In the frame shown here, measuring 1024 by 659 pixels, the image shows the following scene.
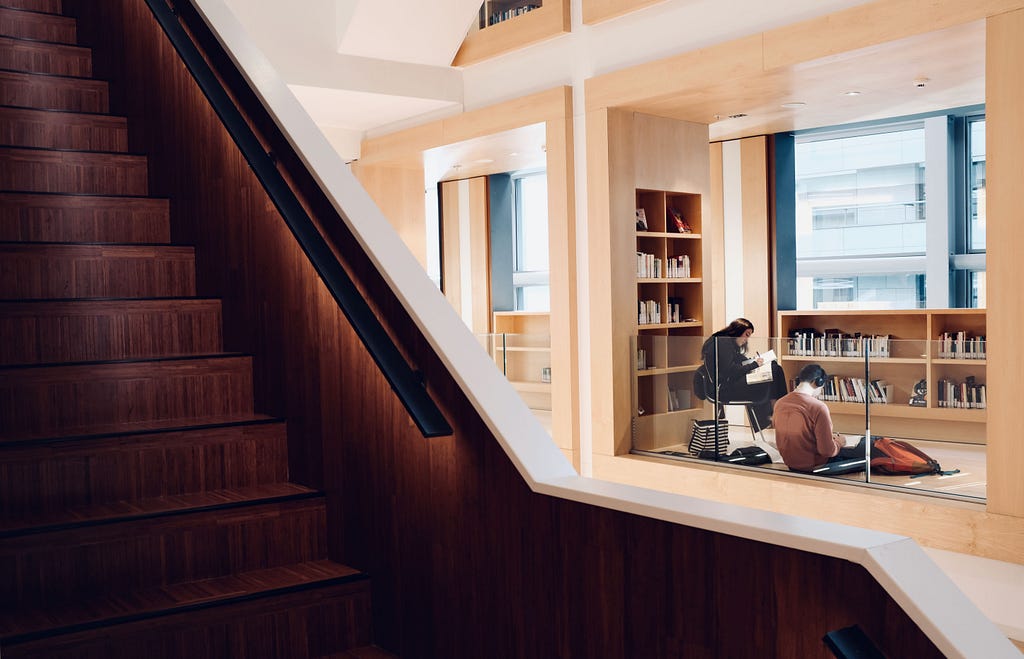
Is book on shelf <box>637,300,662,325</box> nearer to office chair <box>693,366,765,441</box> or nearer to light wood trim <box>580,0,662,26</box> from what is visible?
office chair <box>693,366,765,441</box>

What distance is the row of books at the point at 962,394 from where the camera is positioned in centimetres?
572

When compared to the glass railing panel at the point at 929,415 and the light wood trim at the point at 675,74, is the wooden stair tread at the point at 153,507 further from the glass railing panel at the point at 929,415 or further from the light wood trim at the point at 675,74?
the light wood trim at the point at 675,74

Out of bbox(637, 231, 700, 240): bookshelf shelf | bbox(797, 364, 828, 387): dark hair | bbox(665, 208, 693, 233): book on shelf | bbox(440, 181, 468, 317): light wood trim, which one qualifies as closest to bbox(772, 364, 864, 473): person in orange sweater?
bbox(797, 364, 828, 387): dark hair

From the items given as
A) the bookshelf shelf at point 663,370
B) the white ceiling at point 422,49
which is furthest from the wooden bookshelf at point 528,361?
the white ceiling at point 422,49

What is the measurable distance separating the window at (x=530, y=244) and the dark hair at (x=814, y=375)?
782cm

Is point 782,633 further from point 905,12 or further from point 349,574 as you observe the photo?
point 905,12

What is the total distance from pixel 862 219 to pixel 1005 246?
230 inches

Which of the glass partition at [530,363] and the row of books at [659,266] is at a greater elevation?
the row of books at [659,266]

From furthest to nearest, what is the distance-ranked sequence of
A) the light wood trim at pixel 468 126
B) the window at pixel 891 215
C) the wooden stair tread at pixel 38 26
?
the window at pixel 891 215, the light wood trim at pixel 468 126, the wooden stair tread at pixel 38 26

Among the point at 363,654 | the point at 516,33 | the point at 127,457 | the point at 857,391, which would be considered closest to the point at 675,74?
the point at 516,33

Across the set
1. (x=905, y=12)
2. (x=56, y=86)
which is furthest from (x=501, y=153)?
(x=56, y=86)

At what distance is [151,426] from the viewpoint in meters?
2.94

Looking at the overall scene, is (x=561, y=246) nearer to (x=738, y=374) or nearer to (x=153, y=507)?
(x=738, y=374)

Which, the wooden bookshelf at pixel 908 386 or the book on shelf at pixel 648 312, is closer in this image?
the wooden bookshelf at pixel 908 386
